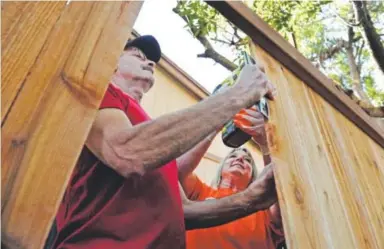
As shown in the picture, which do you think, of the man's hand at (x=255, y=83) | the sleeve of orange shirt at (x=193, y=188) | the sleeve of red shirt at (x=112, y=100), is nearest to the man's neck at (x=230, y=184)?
the sleeve of orange shirt at (x=193, y=188)

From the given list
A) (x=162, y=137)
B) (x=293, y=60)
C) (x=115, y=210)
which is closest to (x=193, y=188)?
(x=293, y=60)

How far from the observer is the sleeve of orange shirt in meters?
2.29

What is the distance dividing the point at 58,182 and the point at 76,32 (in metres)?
0.30

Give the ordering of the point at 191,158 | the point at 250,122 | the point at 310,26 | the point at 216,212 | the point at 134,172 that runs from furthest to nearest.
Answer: the point at 310,26 → the point at 191,158 → the point at 216,212 → the point at 250,122 → the point at 134,172

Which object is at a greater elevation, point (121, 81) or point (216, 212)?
point (121, 81)

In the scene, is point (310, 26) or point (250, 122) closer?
point (250, 122)

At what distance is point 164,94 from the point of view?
3988mm

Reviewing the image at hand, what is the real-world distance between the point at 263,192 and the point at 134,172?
2.62 feet

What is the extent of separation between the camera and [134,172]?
917 mm

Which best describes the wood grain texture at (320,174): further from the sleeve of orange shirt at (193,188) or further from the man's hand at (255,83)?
the sleeve of orange shirt at (193,188)

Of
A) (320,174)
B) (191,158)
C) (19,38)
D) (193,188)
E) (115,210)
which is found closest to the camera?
(19,38)

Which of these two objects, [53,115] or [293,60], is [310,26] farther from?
[53,115]

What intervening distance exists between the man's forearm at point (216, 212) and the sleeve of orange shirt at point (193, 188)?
1.87ft

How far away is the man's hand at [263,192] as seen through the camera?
157 centimetres
